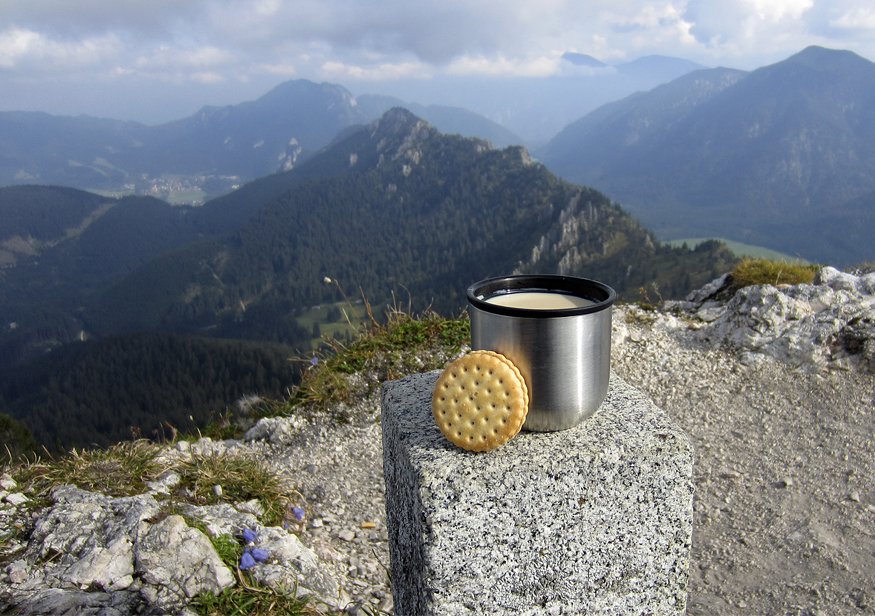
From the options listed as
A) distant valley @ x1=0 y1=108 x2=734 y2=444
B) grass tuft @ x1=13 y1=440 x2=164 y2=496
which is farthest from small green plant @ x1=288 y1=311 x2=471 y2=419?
distant valley @ x1=0 y1=108 x2=734 y2=444

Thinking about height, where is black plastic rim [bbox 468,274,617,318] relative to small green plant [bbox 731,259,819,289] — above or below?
above

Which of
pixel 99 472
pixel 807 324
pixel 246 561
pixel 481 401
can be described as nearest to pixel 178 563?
pixel 246 561

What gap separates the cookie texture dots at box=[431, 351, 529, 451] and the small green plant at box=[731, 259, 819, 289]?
7.69 metres

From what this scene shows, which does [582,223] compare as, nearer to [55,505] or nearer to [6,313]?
[55,505]

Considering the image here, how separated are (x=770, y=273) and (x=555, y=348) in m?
7.89

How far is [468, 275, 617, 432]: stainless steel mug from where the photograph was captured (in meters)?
2.06

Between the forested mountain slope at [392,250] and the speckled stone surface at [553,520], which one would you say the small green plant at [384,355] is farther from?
the forested mountain slope at [392,250]

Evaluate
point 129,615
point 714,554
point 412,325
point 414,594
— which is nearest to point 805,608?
point 714,554

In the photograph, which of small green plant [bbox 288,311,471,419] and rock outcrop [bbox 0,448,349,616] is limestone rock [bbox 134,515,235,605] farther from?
small green plant [bbox 288,311,471,419]

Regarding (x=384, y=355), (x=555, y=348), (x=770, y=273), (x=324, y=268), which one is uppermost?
(x=555, y=348)

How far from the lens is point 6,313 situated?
16225cm

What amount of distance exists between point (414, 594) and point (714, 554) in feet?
10.0

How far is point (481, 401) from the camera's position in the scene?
203cm

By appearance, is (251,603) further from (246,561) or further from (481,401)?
(481,401)
